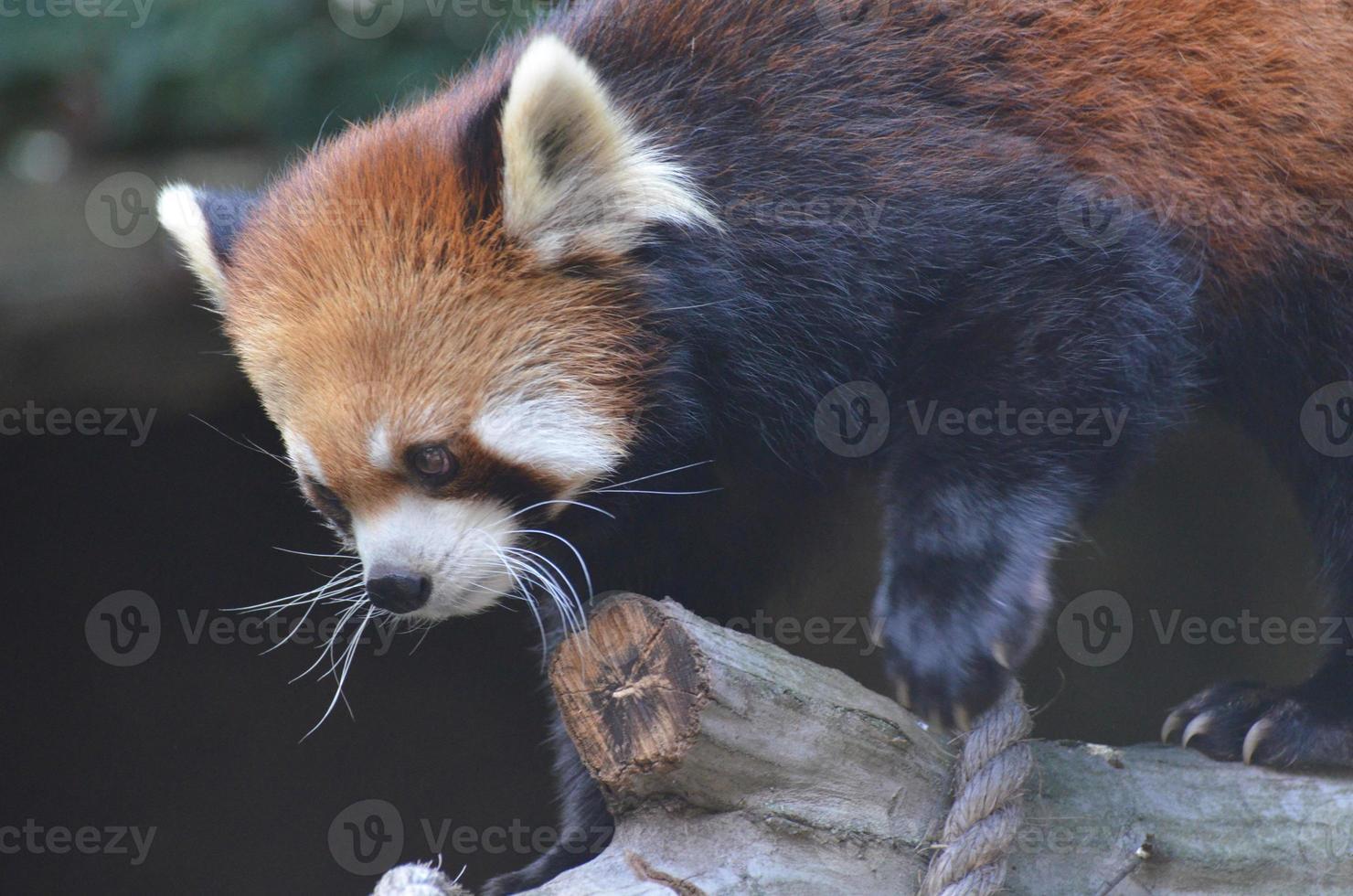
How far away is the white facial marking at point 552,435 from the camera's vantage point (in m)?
2.27

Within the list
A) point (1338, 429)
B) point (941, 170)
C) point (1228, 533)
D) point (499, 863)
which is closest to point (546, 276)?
point (941, 170)

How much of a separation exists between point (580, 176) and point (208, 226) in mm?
881

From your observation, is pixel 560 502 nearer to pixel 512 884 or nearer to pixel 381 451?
pixel 381 451

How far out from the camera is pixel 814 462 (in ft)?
8.97

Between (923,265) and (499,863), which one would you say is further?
(499,863)

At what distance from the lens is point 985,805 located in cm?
216

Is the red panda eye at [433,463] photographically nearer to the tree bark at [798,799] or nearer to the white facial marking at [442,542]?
the white facial marking at [442,542]

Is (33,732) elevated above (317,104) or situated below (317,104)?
below

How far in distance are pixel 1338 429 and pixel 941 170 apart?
1.07 metres

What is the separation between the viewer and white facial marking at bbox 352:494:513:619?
2322mm

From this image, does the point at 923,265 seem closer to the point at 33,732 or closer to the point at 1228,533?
the point at 1228,533

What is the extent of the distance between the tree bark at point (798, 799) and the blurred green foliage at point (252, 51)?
2.33m

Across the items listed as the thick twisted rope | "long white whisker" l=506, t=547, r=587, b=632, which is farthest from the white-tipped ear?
the thick twisted rope

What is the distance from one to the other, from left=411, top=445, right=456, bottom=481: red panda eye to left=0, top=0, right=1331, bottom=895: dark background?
1.83 metres
